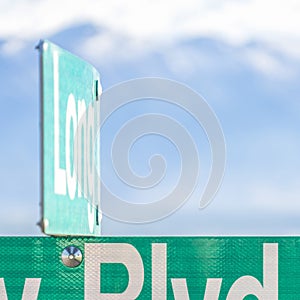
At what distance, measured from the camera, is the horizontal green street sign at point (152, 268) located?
5.72 m

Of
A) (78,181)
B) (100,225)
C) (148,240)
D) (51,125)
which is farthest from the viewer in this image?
(100,225)

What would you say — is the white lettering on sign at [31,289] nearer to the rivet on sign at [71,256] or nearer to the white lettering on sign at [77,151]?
the rivet on sign at [71,256]

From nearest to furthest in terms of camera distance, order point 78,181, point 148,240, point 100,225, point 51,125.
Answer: point 51,125 < point 78,181 < point 148,240 < point 100,225

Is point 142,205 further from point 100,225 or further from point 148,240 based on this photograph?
point 100,225

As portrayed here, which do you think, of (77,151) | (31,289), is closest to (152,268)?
(31,289)

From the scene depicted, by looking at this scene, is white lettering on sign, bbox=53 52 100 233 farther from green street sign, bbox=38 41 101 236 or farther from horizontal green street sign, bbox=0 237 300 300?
horizontal green street sign, bbox=0 237 300 300

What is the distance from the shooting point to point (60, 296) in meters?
5.77

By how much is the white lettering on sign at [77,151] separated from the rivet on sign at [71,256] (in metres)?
0.23

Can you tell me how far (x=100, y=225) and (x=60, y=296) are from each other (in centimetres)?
78

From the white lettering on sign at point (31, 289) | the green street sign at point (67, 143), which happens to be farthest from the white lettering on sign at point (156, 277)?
the white lettering on sign at point (31, 289)

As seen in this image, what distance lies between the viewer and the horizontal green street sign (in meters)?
5.72

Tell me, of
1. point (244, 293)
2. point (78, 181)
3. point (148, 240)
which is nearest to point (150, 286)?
point (148, 240)

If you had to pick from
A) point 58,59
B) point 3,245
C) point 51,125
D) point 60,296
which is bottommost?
point 60,296

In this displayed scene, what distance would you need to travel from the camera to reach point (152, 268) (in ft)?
18.8
